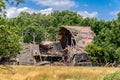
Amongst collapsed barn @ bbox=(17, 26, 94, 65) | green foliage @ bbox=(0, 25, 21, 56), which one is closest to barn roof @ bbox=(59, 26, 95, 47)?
collapsed barn @ bbox=(17, 26, 94, 65)

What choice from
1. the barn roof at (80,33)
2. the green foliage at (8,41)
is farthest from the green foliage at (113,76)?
the barn roof at (80,33)

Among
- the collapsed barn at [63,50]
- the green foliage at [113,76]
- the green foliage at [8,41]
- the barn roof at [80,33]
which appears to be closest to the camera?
the green foliage at [113,76]

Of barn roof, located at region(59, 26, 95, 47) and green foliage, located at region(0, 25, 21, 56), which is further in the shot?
barn roof, located at region(59, 26, 95, 47)

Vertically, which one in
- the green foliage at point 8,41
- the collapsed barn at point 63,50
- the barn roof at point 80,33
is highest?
the green foliage at point 8,41

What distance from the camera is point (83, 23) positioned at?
114 meters

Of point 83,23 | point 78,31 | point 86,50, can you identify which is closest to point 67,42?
point 78,31

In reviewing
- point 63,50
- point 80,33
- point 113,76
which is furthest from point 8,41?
point 80,33

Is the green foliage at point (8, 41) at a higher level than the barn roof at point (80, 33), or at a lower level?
higher

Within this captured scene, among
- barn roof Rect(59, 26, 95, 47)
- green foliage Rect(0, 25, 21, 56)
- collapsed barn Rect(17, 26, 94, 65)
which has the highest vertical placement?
green foliage Rect(0, 25, 21, 56)

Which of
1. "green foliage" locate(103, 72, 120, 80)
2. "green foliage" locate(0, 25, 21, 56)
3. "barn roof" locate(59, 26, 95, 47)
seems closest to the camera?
"green foliage" locate(103, 72, 120, 80)

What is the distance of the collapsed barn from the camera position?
84.3 metres

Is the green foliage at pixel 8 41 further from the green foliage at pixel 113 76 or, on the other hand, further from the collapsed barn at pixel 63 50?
the collapsed barn at pixel 63 50

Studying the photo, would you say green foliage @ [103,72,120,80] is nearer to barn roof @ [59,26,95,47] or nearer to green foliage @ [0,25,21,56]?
green foliage @ [0,25,21,56]

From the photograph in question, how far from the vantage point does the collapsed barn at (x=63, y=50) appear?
277ft
